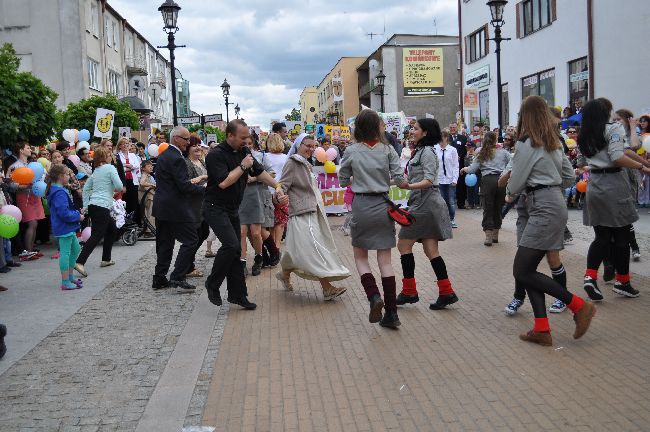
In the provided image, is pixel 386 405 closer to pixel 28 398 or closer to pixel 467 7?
pixel 28 398

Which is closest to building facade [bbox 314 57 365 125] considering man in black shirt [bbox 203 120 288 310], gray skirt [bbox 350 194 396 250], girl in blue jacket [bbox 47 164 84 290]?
girl in blue jacket [bbox 47 164 84 290]

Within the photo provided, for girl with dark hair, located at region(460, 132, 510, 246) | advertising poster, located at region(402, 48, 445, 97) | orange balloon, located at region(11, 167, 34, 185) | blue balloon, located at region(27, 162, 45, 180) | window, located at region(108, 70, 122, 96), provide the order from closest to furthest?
orange balloon, located at region(11, 167, 34, 185), blue balloon, located at region(27, 162, 45, 180), girl with dark hair, located at region(460, 132, 510, 246), window, located at region(108, 70, 122, 96), advertising poster, located at region(402, 48, 445, 97)

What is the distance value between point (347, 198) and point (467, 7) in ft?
76.2

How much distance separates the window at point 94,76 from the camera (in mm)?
38344

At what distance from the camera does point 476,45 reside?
33406 millimetres

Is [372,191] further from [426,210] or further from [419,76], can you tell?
[419,76]

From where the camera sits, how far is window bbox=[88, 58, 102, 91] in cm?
3834

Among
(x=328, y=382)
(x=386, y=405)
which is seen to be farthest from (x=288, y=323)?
(x=386, y=405)

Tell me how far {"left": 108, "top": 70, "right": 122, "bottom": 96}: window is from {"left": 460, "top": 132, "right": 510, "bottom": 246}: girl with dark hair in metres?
35.9

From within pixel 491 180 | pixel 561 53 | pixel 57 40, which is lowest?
pixel 491 180

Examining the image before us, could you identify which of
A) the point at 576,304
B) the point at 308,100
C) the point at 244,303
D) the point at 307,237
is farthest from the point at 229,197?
the point at 308,100

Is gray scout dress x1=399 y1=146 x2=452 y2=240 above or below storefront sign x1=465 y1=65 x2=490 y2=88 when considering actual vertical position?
below

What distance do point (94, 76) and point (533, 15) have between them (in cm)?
2516

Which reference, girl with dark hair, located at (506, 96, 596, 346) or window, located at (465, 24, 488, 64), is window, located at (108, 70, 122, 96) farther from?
girl with dark hair, located at (506, 96, 596, 346)
